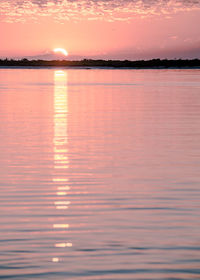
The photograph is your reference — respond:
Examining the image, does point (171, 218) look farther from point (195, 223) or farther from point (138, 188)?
point (138, 188)

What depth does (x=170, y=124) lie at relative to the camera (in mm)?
22703

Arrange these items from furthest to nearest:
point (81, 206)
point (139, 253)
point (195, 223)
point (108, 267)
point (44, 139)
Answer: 1. point (44, 139)
2. point (81, 206)
3. point (195, 223)
4. point (139, 253)
5. point (108, 267)

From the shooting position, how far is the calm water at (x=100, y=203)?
6.99m

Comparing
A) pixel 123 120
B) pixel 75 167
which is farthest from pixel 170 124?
pixel 75 167

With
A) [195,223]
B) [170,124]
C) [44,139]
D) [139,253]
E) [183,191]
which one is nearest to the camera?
[139,253]

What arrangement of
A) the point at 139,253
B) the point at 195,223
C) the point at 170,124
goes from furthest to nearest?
the point at 170,124 → the point at 195,223 → the point at 139,253

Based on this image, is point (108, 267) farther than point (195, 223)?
No

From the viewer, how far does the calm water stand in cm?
699

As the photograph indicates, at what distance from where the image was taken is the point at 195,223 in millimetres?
8719

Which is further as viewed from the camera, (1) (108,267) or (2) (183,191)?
(2) (183,191)

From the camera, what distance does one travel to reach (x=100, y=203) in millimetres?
10078

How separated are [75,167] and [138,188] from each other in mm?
2678

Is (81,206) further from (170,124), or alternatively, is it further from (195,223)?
(170,124)

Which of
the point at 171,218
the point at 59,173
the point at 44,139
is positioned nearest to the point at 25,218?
the point at 171,218
